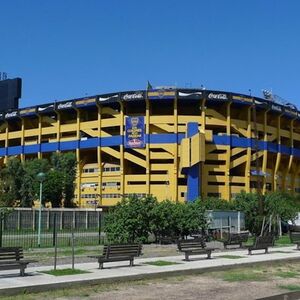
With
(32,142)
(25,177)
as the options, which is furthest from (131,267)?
(32,142)

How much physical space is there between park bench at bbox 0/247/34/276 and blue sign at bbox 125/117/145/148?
8068 centimetres

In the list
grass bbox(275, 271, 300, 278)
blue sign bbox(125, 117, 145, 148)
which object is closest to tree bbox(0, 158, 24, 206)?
blue sign bbox(125, 117, 145, 148)

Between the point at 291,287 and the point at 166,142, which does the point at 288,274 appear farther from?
the point at 166,142

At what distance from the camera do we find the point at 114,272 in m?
16.5

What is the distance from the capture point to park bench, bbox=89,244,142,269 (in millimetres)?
17562

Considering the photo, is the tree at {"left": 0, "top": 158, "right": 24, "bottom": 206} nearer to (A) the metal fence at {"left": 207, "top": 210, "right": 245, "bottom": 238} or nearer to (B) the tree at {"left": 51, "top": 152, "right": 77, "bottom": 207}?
(B) the tree at {"left": 51, "top": 152, "right": 77, "bottom": 207}

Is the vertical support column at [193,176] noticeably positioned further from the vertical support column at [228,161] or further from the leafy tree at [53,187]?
the leafy tree at [53,187]

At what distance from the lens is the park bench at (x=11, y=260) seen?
15.2m

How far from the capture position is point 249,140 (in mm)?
101125

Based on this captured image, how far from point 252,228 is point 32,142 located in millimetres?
77630

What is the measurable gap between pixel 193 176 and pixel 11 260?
79.9m

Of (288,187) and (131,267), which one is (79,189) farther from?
(131,267)

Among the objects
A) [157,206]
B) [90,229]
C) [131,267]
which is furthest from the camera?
[90,229]

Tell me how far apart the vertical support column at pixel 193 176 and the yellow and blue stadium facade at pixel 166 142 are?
0.17 meters
